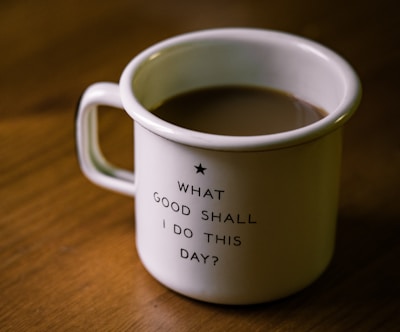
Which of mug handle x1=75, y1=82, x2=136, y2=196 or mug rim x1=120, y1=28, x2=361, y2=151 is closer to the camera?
mug rim x1=120, y1=28, x2=361, y2=151

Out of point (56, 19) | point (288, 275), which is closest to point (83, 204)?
point (288, 275)

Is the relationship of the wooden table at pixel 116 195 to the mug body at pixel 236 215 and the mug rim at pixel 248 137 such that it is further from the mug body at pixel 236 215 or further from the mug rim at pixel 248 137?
the mug rim at pixel 248 137

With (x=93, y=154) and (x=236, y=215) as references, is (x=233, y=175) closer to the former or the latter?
(x=236, y=215)

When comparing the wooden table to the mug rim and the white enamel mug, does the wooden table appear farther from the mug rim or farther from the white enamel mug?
the mug rim

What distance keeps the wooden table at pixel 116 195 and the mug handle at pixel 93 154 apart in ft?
0.11

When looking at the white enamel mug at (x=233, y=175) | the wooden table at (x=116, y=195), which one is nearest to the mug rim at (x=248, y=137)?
the white enamel mug at (x=233, y=175)

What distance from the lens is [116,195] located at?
71 centimetres

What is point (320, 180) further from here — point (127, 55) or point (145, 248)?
point (127, 55)

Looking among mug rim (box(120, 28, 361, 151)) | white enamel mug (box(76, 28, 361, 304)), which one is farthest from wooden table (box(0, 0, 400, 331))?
mug rim (box(120, 28, 361, 151))

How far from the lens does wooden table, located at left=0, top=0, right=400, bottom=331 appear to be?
594 mm

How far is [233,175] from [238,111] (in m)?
0.12

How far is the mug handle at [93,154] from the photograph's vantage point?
2.07 ft

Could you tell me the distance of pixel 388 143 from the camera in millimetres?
750

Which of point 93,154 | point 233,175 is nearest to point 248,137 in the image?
point 233,175
